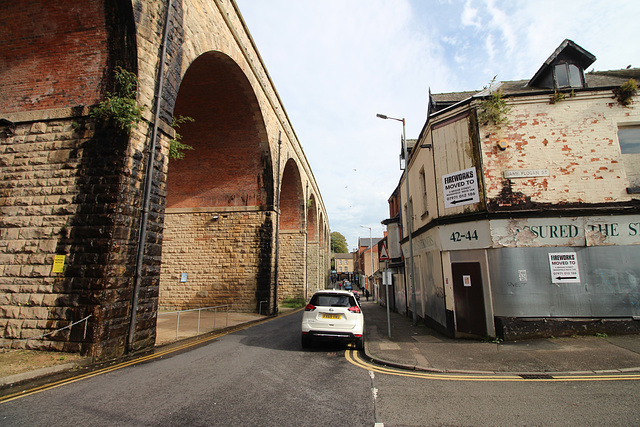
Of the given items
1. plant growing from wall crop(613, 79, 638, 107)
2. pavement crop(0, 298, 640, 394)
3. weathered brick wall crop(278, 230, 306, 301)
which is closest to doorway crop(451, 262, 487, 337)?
pavement crop(0, 298, 640, 394)

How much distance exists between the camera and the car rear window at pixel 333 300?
23.8 feet

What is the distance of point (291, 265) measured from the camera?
77.2 feet

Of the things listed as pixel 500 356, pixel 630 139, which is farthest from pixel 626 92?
pixel 500 356

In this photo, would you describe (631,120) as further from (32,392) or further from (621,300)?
(32,392)

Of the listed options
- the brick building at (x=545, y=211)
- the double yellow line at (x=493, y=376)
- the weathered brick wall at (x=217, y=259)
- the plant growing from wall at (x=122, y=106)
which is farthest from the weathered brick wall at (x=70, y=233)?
the weathered brick wall at (x=217, y=259)

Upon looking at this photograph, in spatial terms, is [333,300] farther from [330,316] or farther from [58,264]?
[58,264]

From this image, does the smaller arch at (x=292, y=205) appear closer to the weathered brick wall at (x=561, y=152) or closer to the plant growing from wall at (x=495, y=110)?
the plant growing from wall at (x=495, y=110)

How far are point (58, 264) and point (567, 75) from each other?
13.4 metres

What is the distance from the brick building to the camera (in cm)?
746

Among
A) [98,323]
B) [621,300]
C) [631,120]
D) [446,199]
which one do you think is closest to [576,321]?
[621,300]

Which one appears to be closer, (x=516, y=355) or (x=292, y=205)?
(x=516, y=355)

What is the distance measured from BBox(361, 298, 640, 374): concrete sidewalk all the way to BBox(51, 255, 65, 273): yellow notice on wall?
6.41 metres

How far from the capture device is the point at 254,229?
15445 millimetres

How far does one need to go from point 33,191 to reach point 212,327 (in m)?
6.34
